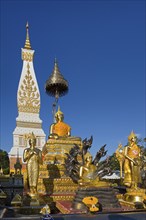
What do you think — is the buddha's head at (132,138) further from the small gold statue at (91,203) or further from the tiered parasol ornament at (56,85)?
the tiered parasol ornament at (56,85)

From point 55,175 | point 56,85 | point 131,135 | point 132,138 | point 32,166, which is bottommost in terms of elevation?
point 55,175

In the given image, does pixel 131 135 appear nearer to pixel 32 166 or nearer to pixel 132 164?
pixel 132 164

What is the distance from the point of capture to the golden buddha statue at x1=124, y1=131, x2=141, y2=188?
9.57 metres

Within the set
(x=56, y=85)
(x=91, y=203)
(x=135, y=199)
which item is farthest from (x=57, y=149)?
(x=56, y=85)

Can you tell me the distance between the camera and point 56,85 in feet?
86.3

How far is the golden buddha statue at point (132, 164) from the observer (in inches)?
377

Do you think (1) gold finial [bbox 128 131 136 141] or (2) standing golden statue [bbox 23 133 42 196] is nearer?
(2) standing golden statue [bbox 23 133 42 196]

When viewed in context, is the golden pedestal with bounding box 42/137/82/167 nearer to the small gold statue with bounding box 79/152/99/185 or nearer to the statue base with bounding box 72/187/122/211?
the small gold statue with bounding box 79/152/99/185

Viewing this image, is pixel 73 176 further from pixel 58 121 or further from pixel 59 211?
pixel 58 121

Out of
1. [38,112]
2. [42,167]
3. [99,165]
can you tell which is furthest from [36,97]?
[99,165]

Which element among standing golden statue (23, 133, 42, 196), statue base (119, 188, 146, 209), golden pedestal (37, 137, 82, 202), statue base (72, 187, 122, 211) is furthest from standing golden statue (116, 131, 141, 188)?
standing golden statue (23, 133, 42, 196)

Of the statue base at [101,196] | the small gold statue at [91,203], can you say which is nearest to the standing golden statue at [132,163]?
the statue base at [101,196]

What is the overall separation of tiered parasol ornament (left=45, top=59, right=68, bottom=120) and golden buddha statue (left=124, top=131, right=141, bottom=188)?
659 inches

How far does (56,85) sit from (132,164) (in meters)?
17.6
